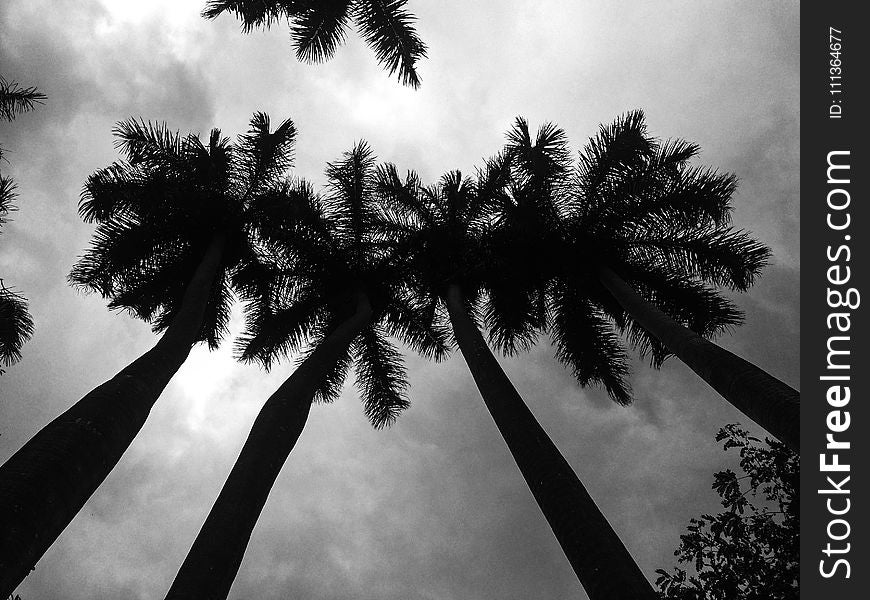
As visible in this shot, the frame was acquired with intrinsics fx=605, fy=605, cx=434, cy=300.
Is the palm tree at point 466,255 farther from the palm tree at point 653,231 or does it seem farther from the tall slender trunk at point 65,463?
the tall slender trunk at point 65,463

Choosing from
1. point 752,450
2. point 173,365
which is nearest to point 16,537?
point 173,365

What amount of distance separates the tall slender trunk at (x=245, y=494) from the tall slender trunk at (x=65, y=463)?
4.35 feet

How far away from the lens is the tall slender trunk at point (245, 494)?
20.7 feet

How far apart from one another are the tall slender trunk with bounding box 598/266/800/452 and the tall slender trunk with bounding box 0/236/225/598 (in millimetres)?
8126

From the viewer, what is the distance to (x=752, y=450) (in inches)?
335

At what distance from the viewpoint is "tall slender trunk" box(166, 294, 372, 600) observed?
6320 millimetres

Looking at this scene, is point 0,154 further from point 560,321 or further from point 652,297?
point 652,297

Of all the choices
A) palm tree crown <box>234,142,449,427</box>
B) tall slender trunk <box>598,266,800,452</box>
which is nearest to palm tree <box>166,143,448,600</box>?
palm tree crown <box>234,142,449,427</box>

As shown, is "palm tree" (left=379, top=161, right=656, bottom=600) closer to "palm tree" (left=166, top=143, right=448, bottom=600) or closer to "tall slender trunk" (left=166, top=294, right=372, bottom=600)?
"palm tree" (left=166, top=143, right=448, bottom=600)

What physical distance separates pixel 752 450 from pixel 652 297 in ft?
23.6

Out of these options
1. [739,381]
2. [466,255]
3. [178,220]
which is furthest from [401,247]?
[739,381]

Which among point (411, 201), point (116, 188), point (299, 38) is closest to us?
point (299, 38)
